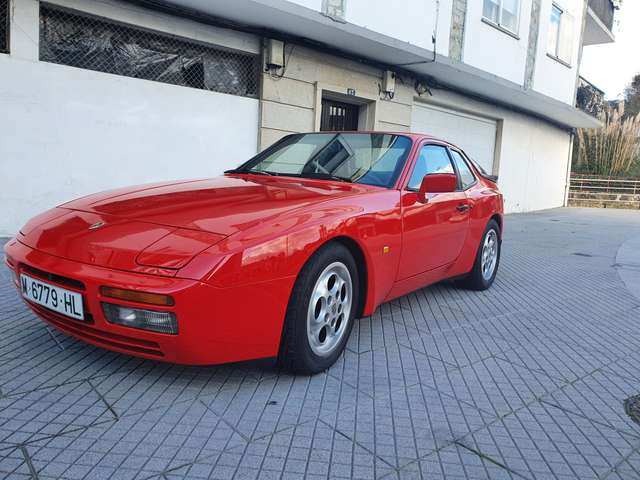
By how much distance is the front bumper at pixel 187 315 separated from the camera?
80.4 inches

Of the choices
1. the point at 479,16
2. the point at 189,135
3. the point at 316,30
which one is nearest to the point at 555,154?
the point at 479,16

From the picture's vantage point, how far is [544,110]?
14969 millimetres

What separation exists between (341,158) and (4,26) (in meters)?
4.66

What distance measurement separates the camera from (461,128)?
12.4 meters

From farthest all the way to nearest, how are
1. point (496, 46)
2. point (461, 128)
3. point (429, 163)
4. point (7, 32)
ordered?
point (461, 128) < point (496, 46) < point (7, 32) < point (429, 163)

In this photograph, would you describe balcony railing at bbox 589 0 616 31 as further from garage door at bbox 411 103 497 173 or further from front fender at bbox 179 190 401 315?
front fender at bbox 179 190 401 315

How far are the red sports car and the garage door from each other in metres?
8.06

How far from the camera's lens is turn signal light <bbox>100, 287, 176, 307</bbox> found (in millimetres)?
2023

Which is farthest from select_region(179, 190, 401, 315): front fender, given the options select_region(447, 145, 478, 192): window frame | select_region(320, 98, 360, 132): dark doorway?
select_region(320, 98, 360, 132): dark doorway

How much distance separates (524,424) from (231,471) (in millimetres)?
1293

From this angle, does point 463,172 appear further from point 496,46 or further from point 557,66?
point 557,66

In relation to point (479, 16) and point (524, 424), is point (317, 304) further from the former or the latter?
point (479, 16)

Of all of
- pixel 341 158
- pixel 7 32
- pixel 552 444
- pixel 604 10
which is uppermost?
pixel 604 10

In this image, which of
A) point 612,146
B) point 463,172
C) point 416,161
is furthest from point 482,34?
point 612,146
